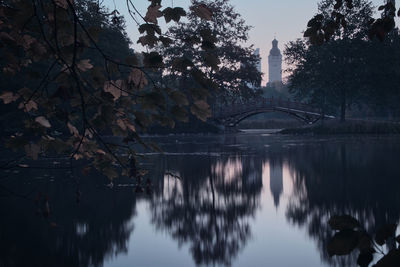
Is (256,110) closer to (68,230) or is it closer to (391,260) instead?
(68,230)

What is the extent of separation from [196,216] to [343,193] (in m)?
3.76

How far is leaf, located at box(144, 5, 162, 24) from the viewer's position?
321 cm

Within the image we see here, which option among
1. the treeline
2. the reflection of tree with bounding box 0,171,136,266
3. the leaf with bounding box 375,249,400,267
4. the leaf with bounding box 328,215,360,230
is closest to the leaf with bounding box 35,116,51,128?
the leaf with bounding box 328,215,360,230

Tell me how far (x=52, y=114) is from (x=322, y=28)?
6.26ft

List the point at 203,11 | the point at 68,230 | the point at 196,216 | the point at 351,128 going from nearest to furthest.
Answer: the point at 203,11
the point at 68,230
the point at 196,216
the point at 351,128

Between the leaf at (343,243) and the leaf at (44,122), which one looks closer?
the leaf at (343,243)

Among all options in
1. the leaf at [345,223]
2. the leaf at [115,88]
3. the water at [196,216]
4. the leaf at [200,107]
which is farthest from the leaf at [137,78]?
the leaf at [345,223]

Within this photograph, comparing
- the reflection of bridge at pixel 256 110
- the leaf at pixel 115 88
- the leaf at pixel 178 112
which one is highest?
the reflection of bridge at pixel 256 110

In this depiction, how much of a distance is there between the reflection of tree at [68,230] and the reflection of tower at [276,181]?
3314mm

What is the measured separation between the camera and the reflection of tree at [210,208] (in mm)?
7582

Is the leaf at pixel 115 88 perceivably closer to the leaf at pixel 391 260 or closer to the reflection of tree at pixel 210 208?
the leaf at pixel 391 260

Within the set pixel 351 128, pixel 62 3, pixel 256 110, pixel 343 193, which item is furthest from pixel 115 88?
pixel 256 110

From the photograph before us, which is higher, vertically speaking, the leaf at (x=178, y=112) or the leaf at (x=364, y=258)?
the leaf at (x=178, y=112)

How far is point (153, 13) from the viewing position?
3225mm
